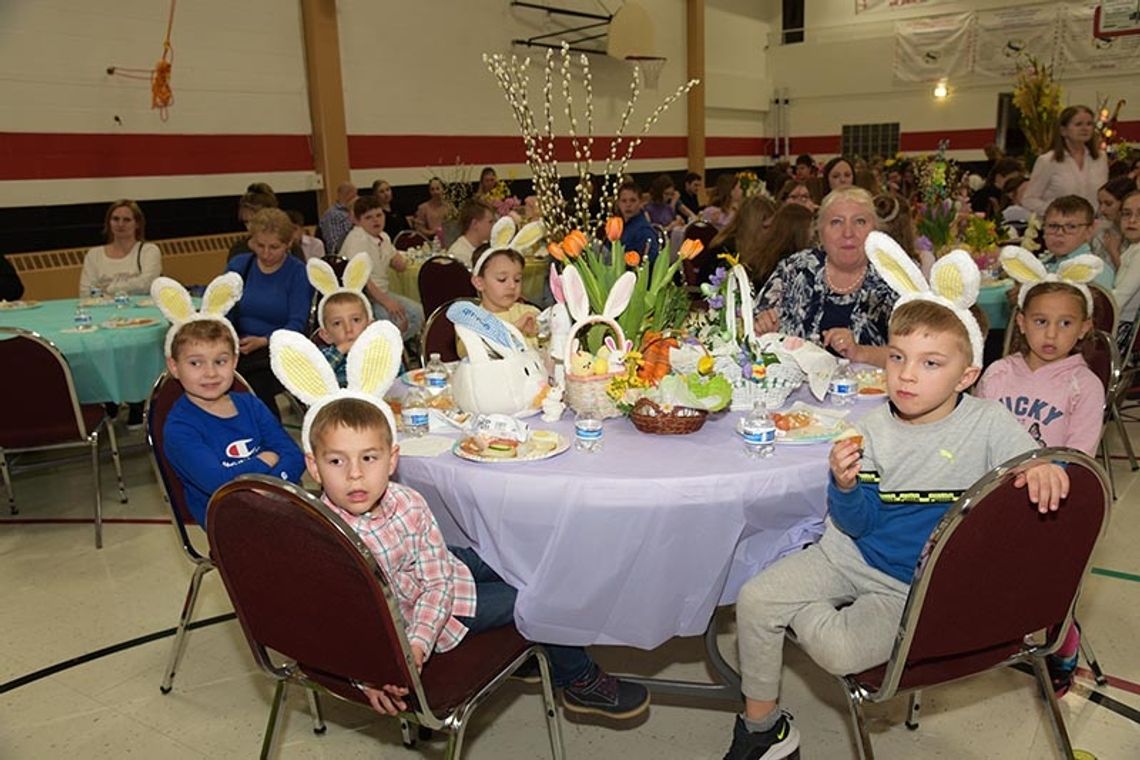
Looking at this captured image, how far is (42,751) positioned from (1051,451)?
2.64m

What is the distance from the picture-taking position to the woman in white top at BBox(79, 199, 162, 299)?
18.2 ft

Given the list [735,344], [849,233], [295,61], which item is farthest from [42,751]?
[295,61]

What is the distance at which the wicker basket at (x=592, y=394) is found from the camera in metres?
2.32

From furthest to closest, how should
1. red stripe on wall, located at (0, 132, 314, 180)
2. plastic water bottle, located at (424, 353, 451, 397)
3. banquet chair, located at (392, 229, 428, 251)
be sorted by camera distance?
banquet chair, located at (392, 229, 428, 251)
red stripe on wall, located at (0, 132, 314, 180)
plastic water bottle, located at (424, 353, 451, 397)

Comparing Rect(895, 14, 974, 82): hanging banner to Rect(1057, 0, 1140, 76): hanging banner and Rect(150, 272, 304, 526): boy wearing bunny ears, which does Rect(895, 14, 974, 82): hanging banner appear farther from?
Rect(150, 272, 304, 526): boy wearing bunny ears

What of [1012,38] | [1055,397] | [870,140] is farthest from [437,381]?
[870,140]

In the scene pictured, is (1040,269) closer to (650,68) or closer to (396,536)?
(396,536)

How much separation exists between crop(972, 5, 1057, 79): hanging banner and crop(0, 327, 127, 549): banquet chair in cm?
1415

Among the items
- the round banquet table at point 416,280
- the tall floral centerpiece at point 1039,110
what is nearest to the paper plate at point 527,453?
the round banquet table at point 416,280

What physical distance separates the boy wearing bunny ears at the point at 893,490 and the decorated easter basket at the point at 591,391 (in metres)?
0.58

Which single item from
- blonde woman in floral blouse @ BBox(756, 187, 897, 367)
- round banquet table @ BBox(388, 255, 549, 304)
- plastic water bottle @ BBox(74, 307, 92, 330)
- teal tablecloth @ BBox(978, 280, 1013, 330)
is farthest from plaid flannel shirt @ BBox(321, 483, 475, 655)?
round banquet table @ BBox(388, 255, 549, 304)

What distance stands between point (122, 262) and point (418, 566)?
4514 mm

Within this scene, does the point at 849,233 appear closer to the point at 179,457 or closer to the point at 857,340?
the point at 857,340

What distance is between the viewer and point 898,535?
6.31 ft
